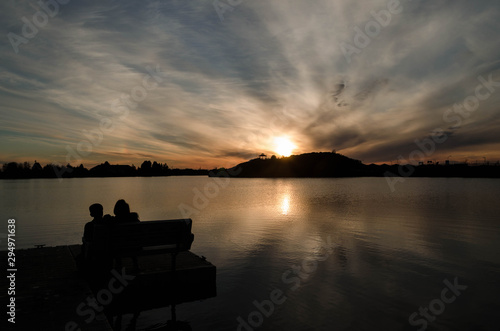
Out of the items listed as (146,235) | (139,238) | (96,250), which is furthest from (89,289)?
(146,235)

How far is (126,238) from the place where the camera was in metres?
9.54

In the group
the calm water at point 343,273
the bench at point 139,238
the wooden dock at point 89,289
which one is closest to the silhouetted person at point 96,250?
the bench at point 139,238

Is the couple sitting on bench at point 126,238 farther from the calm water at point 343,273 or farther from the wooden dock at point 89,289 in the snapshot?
the calm water at point 343,273

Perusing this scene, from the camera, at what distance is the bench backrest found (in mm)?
9305

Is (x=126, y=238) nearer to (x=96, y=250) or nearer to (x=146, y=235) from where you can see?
(x=146, y=235)

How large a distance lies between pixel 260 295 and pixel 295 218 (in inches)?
992

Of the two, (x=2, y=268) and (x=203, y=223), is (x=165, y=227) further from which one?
(x=203, y=223)

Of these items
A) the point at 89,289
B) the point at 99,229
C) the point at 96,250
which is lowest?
the point at 89,289

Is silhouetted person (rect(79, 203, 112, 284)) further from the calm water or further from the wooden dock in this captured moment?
the calm water

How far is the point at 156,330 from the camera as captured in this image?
31.3ft

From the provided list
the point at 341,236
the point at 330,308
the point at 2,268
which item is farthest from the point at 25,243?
the point at 341,236

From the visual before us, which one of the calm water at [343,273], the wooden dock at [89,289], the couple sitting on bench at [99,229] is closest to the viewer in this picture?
the wooden dock at [89,289]

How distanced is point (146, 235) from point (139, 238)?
23 cm

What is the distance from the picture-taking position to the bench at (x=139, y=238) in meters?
9.27
